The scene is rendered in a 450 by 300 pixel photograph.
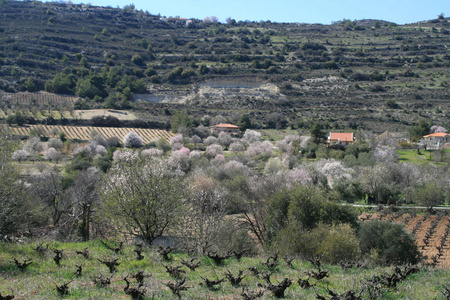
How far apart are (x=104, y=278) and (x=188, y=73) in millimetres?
93740

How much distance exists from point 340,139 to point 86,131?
3982cm

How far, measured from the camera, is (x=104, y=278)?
30.8ft

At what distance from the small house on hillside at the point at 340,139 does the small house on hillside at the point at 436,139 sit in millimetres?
A: 11425

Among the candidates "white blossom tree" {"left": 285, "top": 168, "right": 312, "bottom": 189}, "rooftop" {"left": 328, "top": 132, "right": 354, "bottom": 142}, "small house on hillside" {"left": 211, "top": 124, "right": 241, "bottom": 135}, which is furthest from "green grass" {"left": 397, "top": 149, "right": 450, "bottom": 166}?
"small house on hillside" {"left": 211, "top": 124, "right": 241, "bottom": 135}

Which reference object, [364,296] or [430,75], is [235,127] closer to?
[430,75]

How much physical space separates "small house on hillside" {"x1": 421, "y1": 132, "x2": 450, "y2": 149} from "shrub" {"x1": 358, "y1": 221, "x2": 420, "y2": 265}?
1869 inches

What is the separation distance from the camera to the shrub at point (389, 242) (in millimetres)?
20453

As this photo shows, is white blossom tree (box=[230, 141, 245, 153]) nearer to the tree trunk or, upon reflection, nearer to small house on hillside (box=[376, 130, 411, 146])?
small house on hillside (box=[376, 130, 411, 146])

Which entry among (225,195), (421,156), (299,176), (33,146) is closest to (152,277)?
(225,195)

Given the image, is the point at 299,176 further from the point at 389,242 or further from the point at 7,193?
the point at 7,193

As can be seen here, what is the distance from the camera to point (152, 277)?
387 inches

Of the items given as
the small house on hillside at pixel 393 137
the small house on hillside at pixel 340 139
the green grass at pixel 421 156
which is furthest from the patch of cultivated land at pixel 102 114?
the green grass at pixel 421 156

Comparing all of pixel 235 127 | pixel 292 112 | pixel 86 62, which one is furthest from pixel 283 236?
pixel 86 62

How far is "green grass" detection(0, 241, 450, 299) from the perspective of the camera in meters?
8.45
